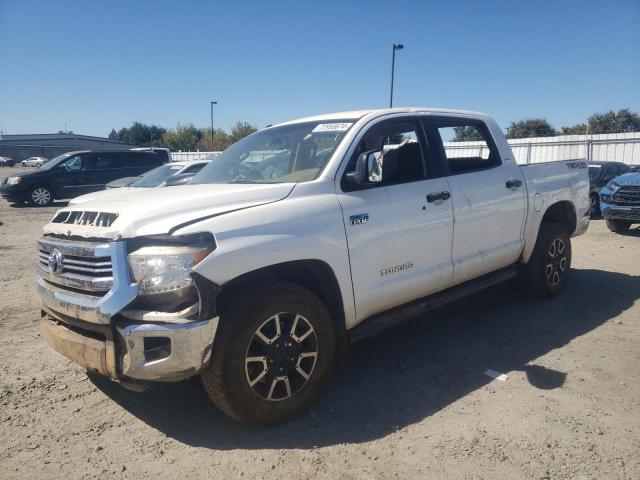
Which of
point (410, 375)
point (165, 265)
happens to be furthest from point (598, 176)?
point (165, 265)

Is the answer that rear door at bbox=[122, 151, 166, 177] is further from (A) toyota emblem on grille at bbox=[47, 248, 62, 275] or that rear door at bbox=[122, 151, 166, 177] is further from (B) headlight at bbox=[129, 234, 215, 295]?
(B) headlight at bbox=[129, 234, 215, 295]

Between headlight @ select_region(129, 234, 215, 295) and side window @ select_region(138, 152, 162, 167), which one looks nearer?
headlight @ select_region(129, 234, 215, 295)

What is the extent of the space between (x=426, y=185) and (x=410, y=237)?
0.50m

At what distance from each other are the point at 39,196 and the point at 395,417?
1696 centimetres

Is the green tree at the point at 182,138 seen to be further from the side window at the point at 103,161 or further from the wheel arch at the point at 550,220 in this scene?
the wheel arch at the point at 550,220

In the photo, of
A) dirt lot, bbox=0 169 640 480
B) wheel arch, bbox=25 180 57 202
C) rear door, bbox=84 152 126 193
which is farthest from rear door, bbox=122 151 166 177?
dirt lot, bbox=0 169 640 480

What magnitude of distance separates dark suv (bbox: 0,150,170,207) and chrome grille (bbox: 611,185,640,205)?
48.9 ft

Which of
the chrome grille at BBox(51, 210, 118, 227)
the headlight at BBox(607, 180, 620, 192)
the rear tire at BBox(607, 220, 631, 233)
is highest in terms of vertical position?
the chrome grille at BBox(51, 210, 118, 227)

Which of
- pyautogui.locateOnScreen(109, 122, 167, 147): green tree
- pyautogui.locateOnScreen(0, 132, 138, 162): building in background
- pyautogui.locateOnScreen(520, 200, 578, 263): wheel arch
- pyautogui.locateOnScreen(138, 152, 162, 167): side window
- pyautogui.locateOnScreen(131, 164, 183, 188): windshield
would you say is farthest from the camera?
pyautogui.locateOnScreen(109, 122, 167, 147): green tree

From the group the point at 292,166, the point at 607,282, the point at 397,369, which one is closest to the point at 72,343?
the point at 292,166

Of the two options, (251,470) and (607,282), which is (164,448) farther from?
(607,282)

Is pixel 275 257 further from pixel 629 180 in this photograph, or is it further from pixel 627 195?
pixel 629 180

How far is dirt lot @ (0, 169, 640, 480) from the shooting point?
2.71 meters

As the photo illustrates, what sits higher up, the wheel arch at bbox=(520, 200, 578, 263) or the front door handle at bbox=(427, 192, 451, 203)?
the front door handle at bbox=(427, 192, 451, 203)
